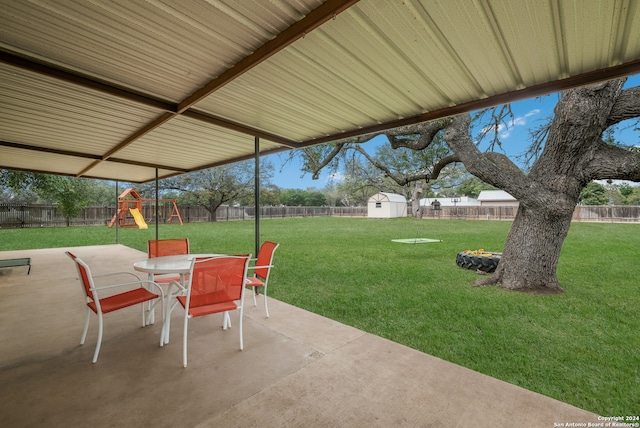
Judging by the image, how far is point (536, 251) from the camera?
187 inches

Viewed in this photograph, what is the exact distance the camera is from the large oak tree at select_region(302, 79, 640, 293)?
407 centimetres

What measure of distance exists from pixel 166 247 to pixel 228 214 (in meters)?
23.9

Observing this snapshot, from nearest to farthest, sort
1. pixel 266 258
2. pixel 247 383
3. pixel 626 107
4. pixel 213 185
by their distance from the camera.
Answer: pixel 247 383
pixel 266 258
pixel 626 107
pixel 213 185

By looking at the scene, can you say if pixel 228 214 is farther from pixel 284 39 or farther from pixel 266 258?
pixel 284 39

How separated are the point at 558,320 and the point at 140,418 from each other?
14.4 feet

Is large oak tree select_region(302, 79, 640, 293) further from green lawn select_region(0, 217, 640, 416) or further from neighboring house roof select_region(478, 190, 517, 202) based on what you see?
neighboring house roof select_region(478, 190, 517, 202)

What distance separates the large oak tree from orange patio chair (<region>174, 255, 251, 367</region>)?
4.29 meters

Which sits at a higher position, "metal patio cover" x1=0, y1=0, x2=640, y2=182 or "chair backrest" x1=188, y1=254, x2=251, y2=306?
"metal patio cover" x1=0, y1=0, x2=640, y2=182

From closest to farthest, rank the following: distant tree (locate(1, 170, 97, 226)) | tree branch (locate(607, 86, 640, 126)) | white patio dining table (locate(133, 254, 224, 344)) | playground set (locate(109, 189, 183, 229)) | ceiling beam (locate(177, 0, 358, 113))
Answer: ceiling beam (locate(177, 0, 358, 113)), white patio dining table (locate(133, 254, 224, 344)), tree branch (locate(607, 86, 640, 126)), distant tree (locate(1, 170, 97, 226)), playground set (locate(109, 189, 183, 229))

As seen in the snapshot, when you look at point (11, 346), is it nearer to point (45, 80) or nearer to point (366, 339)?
point (45, 80)

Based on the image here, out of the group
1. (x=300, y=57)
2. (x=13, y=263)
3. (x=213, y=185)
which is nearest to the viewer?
(x=300, y=57)

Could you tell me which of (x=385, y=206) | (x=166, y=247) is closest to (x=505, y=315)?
(x=166, y=247)

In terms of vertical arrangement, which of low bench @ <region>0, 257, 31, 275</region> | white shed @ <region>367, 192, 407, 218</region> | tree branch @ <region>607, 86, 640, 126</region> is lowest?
low bench @ <region>0, 257, 31, 275</region>

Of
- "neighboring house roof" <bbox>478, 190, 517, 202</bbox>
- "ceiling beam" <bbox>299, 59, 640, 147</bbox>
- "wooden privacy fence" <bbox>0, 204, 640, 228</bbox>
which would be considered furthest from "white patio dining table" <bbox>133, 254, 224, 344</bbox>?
"neighboring house roof" <bbox>478, 190, 517, 202</bbox>
